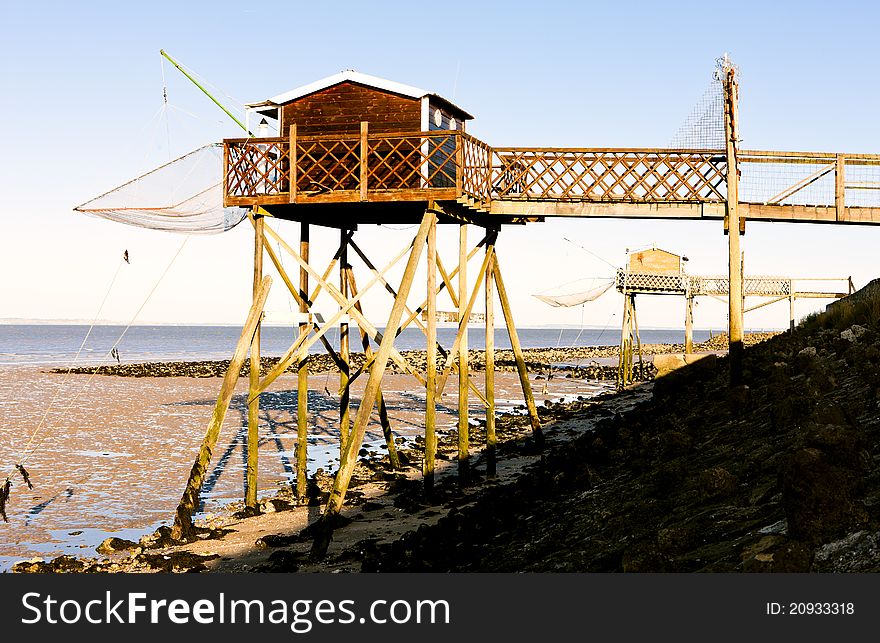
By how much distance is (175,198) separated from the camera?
56.7 ft

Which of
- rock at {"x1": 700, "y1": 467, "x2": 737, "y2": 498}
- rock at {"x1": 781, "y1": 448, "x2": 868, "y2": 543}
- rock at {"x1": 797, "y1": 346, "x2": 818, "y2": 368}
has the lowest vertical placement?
rock at {"x1": 700, "y1": 467, "x2": 737, "y2": 498}

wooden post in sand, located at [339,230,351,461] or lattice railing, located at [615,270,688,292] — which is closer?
wooden post in sand, located at [339,230,351,461]

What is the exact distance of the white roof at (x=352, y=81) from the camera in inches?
666

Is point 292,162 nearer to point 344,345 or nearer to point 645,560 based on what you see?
point 344,345

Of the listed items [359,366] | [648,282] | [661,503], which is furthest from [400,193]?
[359,366]

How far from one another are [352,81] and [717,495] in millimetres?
12067

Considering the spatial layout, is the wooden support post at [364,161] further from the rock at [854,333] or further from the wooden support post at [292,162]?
the rock at [854,333]

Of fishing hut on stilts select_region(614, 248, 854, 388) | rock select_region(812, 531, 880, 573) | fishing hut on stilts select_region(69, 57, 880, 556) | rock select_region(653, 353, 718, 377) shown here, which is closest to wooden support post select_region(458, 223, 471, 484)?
fishing hut on stilts select_region(69, 57, 880, 556)

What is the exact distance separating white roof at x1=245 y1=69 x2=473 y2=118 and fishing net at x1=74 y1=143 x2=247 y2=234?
1.65 m

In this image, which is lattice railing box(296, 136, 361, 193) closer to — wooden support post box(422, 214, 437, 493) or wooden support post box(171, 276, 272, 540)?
wooden support post box(422, 214, 437, 493)

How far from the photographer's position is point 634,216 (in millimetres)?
16688

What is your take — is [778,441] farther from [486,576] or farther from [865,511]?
[486,576]

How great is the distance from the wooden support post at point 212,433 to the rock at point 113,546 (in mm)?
687

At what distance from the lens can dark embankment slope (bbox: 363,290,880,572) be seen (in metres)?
6.27
